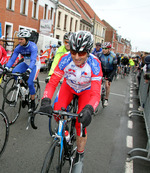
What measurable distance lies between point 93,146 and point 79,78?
1.94m

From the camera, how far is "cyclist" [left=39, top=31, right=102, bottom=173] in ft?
8.43

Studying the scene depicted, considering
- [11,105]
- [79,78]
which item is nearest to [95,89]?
[79,78]

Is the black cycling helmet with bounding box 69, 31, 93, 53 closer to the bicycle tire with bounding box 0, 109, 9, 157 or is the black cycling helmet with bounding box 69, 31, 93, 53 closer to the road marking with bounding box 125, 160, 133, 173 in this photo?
the bicycle tire with bounding box 0, 109, 9, 157

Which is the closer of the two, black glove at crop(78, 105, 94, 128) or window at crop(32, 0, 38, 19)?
black glove at crop(78, 105, 94, 128)

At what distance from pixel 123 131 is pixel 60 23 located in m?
30.6

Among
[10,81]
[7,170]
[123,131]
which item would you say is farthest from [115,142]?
[10,81]

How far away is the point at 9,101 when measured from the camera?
15.4 feet

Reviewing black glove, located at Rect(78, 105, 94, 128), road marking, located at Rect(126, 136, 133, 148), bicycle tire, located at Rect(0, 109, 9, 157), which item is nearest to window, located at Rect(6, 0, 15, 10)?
road marking, located at Rect(126, 136, 133, 148)

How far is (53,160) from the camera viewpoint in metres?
2.29

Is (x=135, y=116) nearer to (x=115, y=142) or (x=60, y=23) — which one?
(x=115, y=142)

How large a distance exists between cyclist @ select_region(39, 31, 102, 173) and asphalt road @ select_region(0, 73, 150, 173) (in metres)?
0.88

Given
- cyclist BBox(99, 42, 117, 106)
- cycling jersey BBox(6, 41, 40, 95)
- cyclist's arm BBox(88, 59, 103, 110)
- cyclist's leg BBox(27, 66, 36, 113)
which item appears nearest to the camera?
cyclist's arm BBox(88, 59, 103, 110)

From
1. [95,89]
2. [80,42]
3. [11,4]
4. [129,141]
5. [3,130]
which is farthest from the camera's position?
[11,4]

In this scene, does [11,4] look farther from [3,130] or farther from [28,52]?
[3,130]
